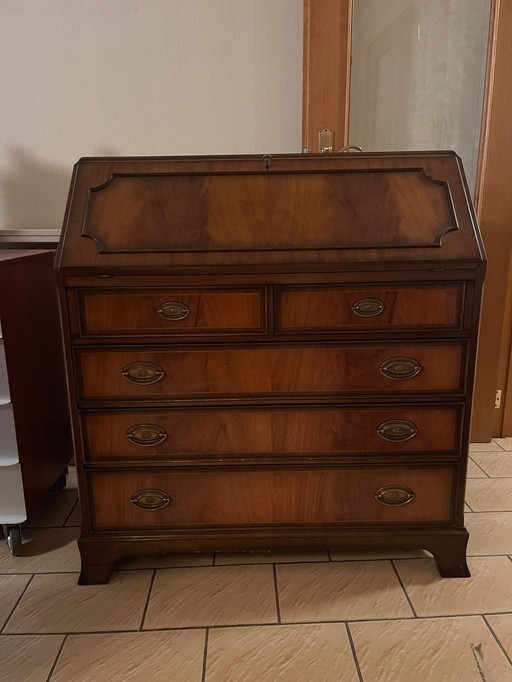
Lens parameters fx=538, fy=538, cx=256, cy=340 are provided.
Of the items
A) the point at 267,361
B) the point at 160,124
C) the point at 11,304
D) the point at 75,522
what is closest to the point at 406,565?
the point at 267,361

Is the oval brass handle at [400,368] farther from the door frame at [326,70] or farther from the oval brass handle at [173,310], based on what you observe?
the door frame at [326,70]

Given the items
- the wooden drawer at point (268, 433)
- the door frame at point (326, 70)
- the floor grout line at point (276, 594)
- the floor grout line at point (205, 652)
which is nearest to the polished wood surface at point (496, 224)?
the door frame at point (326, 70)

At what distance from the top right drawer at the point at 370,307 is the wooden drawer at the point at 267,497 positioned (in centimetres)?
43

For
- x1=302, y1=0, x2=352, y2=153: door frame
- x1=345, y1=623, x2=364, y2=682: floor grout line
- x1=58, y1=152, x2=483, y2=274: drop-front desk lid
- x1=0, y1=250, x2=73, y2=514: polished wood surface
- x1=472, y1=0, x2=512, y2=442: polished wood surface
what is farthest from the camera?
x1=472, y1=0, x2=512, y2=442: polished wood surface

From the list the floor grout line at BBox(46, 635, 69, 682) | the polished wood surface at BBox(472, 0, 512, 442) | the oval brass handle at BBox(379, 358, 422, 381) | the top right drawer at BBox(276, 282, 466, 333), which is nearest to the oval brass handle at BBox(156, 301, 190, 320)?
the top right drawer at BBox(276, 282, 466, 333)

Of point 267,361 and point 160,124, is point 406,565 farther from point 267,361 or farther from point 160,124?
point 160,124

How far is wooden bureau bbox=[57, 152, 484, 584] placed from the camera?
4.70 feet

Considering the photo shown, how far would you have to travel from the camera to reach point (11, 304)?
65.3 inches

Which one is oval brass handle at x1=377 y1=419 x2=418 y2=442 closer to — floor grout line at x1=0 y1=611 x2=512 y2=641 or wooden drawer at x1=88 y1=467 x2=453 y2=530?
wooden drawer at x1=88 y1=467 x2=453 y2=530

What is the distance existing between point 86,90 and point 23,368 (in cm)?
114

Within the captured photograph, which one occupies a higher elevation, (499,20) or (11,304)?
(499,20)

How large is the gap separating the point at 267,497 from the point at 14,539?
0.86m

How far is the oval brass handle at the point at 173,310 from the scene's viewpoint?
1446 mm

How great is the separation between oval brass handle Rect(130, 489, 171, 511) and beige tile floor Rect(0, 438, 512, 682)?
25 centimetres
